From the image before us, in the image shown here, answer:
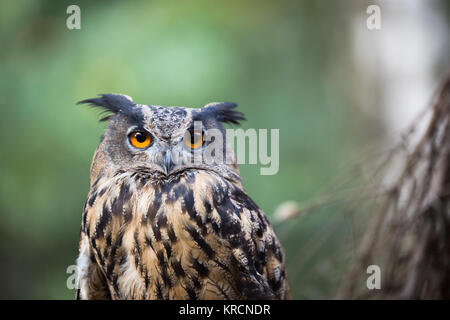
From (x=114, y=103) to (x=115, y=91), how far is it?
402 mm

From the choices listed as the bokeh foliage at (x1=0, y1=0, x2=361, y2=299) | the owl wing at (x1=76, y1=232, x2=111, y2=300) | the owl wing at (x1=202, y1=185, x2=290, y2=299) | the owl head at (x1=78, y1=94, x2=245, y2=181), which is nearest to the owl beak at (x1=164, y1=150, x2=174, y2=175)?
the owl head at (x1=78, y1=94, x2=245, y2=181)

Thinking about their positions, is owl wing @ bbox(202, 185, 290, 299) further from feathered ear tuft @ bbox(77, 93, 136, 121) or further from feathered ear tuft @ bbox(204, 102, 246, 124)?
feathered ear tuft @ bbox(77, 93, 136, 121)

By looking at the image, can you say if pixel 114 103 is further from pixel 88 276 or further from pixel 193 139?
pixel 88 276

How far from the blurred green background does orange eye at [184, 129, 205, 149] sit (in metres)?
0.43

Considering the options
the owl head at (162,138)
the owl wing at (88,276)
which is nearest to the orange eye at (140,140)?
the owl head at (162,138)

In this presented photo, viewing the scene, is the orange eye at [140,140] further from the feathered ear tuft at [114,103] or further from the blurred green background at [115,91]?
the blurred green background at [115,91]

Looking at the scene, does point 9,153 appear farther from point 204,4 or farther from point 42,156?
point 204,4

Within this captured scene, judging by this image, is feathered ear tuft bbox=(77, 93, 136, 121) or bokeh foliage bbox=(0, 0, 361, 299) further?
bokeh foliage bbox=(0, 0, 361, 299)

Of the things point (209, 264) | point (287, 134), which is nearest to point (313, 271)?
point (209, 264)

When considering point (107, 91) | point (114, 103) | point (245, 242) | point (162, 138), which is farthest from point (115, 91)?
point (245, 242)

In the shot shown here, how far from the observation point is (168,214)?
47.7 inches

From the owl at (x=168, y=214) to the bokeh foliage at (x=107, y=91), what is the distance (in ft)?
1.08

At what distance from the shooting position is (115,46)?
196 cm

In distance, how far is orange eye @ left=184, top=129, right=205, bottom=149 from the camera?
1230 millimetres
